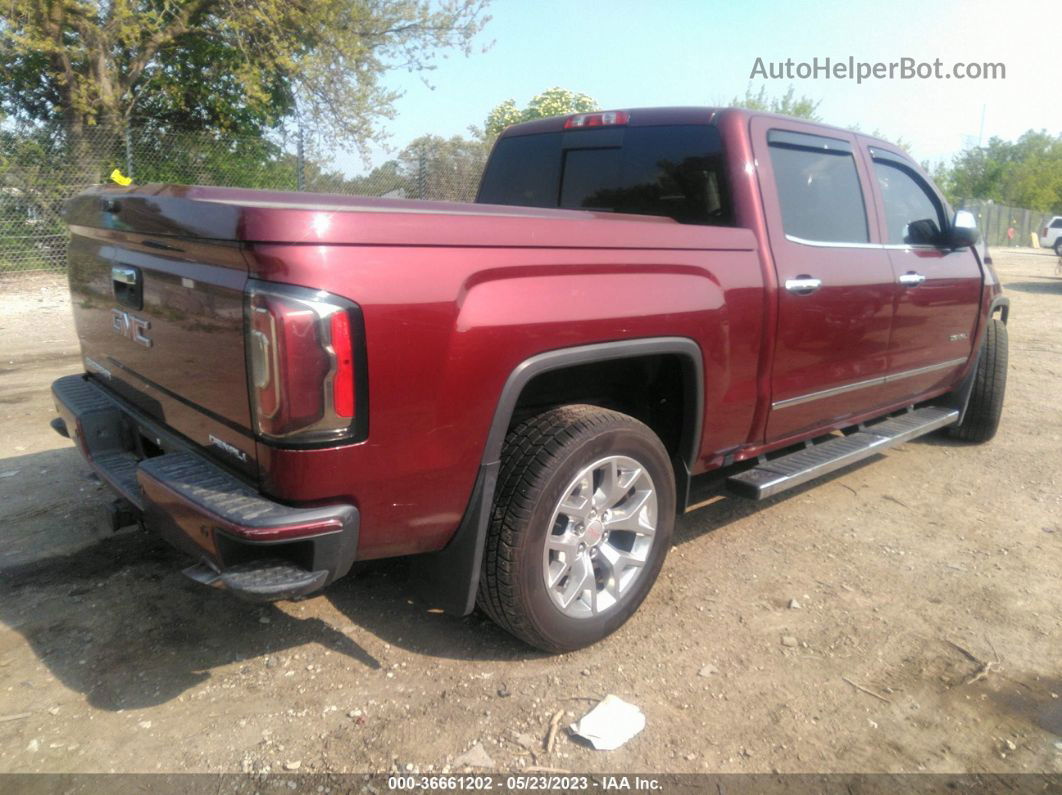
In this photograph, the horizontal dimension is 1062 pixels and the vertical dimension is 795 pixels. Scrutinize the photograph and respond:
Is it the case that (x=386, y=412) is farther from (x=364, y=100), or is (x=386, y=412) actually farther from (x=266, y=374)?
(x=364, y=100)

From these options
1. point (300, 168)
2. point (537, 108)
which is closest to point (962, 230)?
point (300, 168)

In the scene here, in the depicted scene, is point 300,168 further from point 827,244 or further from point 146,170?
point 827,244

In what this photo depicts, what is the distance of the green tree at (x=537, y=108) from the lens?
28.5 m

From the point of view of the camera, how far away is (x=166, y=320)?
2.45m

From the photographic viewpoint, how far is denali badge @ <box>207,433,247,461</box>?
86.8 inches

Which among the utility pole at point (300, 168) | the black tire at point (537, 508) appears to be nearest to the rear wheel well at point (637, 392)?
the black tire at point (537, 508)

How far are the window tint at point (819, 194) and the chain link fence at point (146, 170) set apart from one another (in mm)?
6983

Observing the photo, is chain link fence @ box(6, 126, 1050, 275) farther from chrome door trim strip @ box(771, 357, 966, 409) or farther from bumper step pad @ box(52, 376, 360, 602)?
bumper step pad @ box(52, 376, 360, 602)

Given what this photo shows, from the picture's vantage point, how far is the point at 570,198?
13.0 feet

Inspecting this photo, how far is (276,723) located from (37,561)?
1606 mm

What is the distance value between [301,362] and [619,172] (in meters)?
2.27

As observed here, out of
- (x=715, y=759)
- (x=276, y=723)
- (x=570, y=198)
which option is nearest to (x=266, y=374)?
(x=276, y=723)

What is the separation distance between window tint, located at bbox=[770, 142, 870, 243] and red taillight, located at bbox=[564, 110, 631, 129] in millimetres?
742

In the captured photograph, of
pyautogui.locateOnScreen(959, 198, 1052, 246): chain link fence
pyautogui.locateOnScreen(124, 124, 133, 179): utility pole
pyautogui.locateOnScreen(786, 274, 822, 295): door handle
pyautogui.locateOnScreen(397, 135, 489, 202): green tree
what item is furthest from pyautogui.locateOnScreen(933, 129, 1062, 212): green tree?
pyautogui.locateOnScreen(786, 274, 822, 295): door handle
